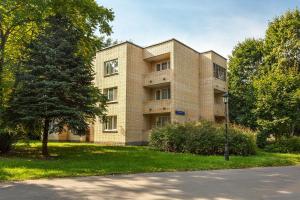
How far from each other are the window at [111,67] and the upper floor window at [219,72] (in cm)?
1100

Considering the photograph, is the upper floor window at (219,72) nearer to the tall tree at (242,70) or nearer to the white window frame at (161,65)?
the tall tree at (242,70)

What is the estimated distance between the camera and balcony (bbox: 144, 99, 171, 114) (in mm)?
28422

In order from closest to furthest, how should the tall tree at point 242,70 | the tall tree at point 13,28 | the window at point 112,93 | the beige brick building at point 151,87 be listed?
the tall tree at point 13,28
the beige brick building at point 151,87
the window at point 112,93
the tall tree at point 242,70

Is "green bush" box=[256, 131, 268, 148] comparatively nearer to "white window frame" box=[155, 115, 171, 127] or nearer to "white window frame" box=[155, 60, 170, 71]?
"white window frame" box=[155, 115, 171, 127]

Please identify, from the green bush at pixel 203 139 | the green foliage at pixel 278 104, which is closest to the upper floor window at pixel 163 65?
the green foliage at pixel 278 104

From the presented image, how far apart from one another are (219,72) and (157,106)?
375 inches

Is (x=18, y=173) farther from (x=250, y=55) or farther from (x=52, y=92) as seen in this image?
(x=250, y=55)

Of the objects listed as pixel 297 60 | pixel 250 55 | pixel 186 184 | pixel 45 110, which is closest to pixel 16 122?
pixel 45 110

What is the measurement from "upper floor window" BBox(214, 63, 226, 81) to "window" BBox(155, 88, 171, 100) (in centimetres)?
639

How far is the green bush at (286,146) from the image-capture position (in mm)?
24312

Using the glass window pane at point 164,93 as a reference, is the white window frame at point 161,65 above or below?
above

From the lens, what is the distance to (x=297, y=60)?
105 feet

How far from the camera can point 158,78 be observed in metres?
29.5

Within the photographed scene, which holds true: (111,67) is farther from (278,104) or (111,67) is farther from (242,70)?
(242,70)
